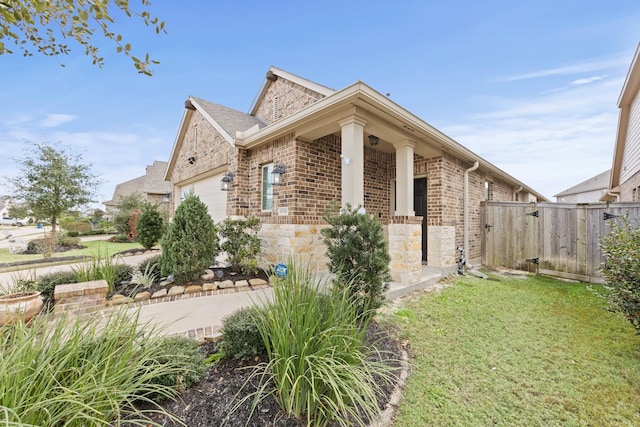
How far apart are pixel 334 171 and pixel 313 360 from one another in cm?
477

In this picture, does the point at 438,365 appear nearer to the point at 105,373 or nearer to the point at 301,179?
the point at 105,373

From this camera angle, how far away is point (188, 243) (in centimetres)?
464

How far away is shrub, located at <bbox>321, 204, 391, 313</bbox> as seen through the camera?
302 cm

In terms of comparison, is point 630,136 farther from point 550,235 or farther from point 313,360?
point 313,360

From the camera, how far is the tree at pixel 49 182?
10766 mm

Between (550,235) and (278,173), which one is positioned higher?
(278,173)

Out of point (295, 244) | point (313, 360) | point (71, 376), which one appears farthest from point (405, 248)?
point (71, 376)

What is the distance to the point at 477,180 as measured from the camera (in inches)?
314

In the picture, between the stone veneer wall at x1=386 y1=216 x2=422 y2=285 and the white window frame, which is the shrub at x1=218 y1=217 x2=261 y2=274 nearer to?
the white window frame

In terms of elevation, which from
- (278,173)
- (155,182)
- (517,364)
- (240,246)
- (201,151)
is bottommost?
(517,364)

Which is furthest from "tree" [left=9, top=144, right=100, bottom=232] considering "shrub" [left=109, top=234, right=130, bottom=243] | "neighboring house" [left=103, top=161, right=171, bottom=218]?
"neighboring house" [left=103, top=161, right=171, bottom=218]

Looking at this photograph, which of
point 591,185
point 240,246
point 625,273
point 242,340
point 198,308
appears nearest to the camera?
point 242,340

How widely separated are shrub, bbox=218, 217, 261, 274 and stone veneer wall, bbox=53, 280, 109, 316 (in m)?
2.18

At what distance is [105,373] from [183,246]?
11.3 ft
